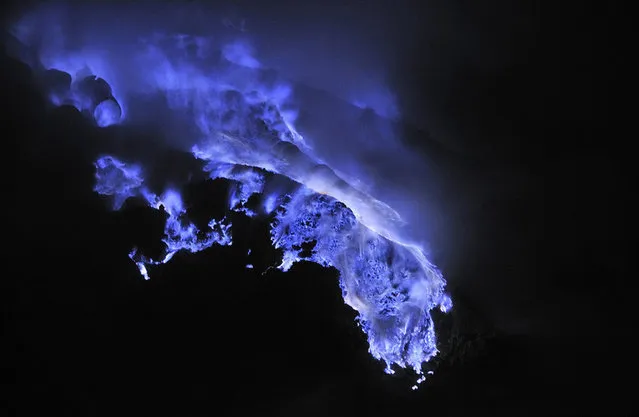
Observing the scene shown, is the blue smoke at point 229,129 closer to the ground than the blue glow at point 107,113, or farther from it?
farther from it

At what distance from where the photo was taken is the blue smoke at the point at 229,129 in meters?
4.68

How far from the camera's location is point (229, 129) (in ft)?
17.3

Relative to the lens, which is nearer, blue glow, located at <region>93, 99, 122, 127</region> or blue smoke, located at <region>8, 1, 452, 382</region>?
blue smoke, located at <region>8, 1, 452, 382</region>

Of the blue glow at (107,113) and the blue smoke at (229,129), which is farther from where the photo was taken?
the blue glow at (107,113)

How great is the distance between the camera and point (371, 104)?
179 inches

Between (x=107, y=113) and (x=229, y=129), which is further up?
(x=229, y=129)

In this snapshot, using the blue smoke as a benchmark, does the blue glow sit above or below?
below

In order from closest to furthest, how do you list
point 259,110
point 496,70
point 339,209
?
point 496,70, point 259,110, point 339,209

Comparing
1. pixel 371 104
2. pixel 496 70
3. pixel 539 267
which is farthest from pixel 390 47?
pixel 539 267

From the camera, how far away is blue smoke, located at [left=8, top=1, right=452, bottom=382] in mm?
4676

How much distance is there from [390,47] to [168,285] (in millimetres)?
8428

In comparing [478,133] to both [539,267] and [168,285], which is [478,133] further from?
[168,285]

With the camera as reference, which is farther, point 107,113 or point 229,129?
point 229,129

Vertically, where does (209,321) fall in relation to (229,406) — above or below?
above
